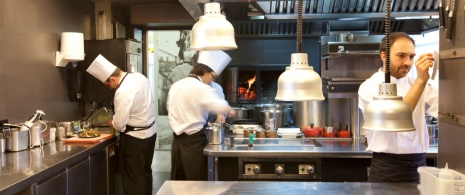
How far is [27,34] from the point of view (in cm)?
412

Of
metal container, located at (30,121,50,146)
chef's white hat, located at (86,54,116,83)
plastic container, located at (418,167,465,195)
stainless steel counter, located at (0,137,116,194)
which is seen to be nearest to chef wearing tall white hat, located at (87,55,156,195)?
chef's white hat, located at (86,54,116,83)

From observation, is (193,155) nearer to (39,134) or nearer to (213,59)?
(213,59)

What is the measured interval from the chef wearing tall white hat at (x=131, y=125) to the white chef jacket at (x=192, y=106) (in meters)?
0.47

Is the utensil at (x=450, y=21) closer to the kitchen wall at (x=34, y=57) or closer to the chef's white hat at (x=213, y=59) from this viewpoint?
the chef's white hat at (x=213, y=59)

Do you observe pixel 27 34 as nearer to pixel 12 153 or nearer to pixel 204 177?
pixel 12 153

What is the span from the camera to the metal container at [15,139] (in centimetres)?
359

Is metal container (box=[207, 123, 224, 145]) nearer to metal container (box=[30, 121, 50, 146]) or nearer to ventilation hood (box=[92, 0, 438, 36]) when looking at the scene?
ventilation hood (box=[92, 0, 438, 36])

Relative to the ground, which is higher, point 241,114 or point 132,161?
point 241,114

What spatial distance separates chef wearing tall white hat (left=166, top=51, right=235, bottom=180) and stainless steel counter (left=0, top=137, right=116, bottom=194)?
30.4 inches

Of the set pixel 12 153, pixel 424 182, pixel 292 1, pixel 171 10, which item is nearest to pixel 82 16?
pixel 171 10

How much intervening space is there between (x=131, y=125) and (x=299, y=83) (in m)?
3.20

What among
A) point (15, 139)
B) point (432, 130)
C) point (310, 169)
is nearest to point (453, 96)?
point (310, 169)

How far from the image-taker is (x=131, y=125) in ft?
15.1

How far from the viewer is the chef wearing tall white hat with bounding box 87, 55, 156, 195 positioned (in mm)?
4566
